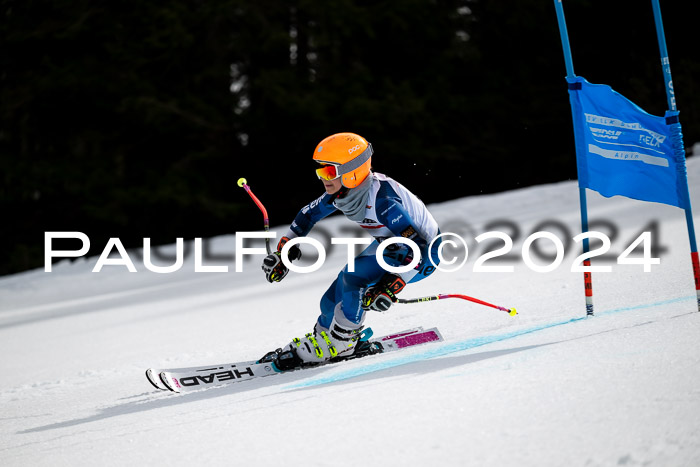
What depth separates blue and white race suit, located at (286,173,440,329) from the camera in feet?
15.6

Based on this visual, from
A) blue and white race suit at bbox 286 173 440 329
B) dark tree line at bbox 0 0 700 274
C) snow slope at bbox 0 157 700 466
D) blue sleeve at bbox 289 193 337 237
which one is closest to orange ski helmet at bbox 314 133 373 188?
blue and white race suit at bbox 286 173 440 329

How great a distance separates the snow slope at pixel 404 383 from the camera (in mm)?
2654

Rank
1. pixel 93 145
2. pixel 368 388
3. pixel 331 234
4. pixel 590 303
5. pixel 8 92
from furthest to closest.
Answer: pixel 93 145, pixel 8 92, pixel 331 234, pixel 590 303, pixel 368 388

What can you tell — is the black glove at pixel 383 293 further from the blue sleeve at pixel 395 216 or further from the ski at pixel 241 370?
the ski at pixel 241 370

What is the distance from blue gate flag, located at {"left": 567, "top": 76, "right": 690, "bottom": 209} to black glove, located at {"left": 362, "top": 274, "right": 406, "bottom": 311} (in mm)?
1452

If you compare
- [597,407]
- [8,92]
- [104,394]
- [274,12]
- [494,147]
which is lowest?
[104,394]

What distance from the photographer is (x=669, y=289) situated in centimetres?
562

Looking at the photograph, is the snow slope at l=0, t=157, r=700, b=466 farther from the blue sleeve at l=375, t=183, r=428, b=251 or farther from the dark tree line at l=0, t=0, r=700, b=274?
the dark tree line at l=0, t=0, r=700, b=274

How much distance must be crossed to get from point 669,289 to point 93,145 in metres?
15.9

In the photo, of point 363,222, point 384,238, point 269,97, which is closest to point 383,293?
point 384,238

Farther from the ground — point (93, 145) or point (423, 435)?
point (93, 145)

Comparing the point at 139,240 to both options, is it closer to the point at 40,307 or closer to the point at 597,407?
the point at 40,307

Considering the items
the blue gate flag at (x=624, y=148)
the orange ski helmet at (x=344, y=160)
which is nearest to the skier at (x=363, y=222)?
the orange ski helmet at (x=344, y=160)

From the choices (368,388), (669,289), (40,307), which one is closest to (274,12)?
(40,307)
